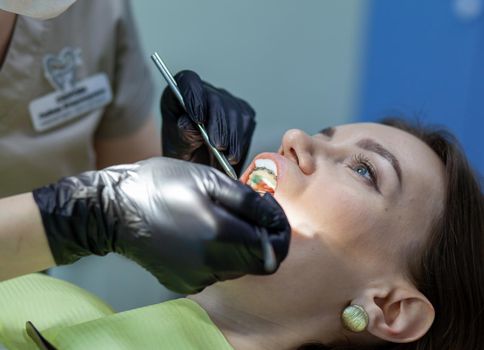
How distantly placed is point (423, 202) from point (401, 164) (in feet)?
0.24

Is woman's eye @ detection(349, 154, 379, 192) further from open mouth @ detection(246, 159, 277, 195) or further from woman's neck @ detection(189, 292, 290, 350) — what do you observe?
woman's neck @ detection(189, 292, 290, 350)

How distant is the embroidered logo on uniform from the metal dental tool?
1.09ft

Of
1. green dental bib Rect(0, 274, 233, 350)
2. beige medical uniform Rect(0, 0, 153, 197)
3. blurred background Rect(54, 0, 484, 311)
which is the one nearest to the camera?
green dental bib Rect(0, 274, 233, 350)

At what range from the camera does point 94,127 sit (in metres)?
1.65

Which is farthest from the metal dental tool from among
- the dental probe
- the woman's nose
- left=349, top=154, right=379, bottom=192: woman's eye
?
left=349, top=154, right=379, bottom=192: woman's eye

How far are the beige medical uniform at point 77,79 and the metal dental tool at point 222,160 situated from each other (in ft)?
1.10

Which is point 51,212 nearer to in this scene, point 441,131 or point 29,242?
point 29,242

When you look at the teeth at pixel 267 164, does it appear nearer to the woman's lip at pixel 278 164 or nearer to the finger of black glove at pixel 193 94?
the woman's lip at pixel 278 164

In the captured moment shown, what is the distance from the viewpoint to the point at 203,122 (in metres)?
1.32

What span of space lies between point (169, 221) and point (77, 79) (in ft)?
2.56

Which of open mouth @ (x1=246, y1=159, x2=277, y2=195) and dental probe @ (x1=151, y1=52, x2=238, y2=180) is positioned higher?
dental probe @ (x1=151, y1=52, x2=238, y2=180)

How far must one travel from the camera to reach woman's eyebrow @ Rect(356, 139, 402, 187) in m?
1.26

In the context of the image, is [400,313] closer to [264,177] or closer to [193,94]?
[264,177]

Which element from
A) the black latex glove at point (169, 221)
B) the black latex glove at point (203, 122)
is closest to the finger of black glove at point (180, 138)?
the black latex glove at point (203, 122)
